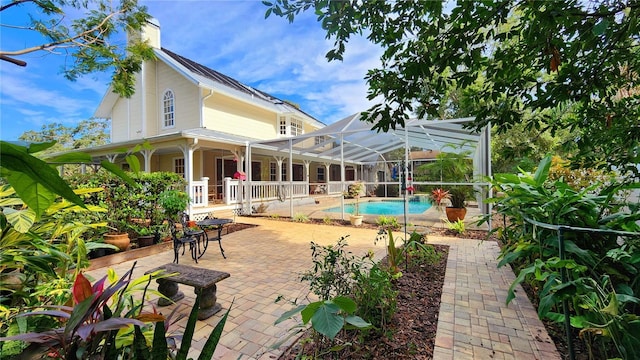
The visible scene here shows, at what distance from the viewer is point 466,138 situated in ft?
28.8

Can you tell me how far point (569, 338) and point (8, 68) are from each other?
762cm

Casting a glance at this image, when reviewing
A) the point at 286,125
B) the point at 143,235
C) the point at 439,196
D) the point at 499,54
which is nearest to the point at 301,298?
the point at 499,54

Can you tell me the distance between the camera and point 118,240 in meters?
5.21

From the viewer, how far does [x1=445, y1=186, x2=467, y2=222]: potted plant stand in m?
8.41

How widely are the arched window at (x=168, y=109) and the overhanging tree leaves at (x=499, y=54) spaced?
41.9 ft

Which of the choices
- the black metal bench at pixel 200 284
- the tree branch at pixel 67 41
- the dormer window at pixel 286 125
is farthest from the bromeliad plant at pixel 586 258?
the dormer window at pixel 286 125

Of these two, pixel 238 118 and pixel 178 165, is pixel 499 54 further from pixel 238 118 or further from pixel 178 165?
pixel 178 165

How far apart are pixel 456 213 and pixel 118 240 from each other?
874 cm

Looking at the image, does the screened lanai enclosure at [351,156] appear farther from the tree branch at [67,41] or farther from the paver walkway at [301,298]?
the tree branch at [67,41]

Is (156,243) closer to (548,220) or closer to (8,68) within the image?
(8,68)

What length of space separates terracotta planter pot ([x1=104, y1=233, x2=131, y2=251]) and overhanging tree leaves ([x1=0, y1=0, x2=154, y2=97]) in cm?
336

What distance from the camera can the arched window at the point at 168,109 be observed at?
13.0 m

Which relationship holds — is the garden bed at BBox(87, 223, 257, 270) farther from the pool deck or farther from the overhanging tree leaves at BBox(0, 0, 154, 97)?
the pool deck

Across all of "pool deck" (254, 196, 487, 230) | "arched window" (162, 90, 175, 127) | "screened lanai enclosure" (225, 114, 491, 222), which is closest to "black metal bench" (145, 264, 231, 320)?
"screened lanai enclosure" (225, 114, 491, 222)
